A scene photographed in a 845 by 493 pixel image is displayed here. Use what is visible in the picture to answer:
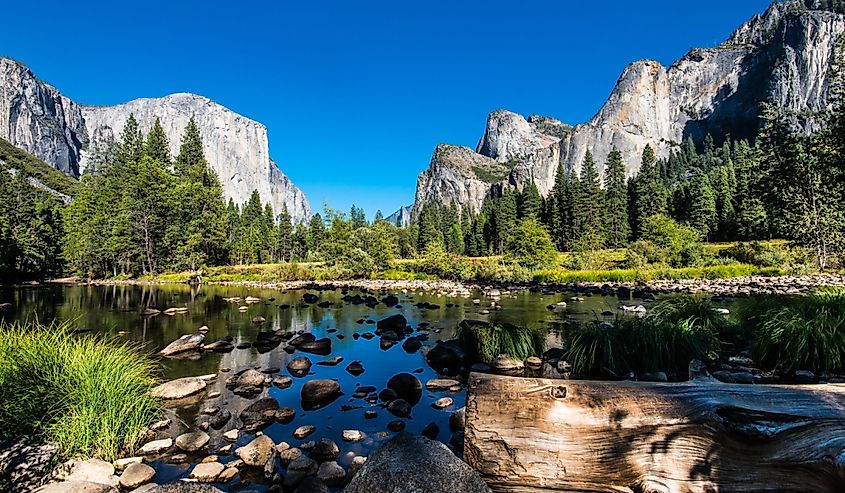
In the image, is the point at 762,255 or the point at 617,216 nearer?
the point at 762,255

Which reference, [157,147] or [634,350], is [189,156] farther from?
[634,350]

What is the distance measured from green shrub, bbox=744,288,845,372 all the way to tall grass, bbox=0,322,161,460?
35.2 feet

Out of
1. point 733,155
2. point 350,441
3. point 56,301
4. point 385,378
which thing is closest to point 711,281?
point 385,378

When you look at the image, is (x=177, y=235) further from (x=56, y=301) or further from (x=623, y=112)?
(x=623, y=112)

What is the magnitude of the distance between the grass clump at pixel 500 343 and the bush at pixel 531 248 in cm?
3008

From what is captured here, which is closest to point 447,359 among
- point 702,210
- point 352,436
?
point 352,436

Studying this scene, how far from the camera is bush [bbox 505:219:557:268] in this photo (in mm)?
41531

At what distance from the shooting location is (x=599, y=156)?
17838 centimetres

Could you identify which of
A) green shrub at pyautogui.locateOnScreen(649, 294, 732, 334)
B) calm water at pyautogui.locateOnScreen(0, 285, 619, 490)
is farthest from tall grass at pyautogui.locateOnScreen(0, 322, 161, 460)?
green shrub at pyautogui.locateOnScreen(649, 294, 732, 334)

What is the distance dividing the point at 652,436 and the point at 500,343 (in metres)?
8.58

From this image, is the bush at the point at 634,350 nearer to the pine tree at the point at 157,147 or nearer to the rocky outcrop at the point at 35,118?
the pine tree at the point at 157,147

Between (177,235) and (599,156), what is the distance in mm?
162801

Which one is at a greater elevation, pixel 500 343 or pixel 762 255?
pixel 762 255

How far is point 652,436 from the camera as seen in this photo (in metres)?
2.66
